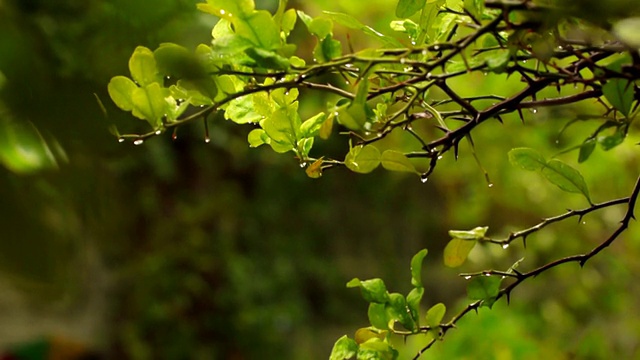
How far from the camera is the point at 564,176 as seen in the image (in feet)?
1.85

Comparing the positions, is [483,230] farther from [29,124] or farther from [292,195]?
[292,195]

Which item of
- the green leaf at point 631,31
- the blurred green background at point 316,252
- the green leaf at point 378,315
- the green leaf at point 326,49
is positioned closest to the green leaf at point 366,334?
the green leaf at point 378,315

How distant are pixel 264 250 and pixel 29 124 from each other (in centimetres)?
261

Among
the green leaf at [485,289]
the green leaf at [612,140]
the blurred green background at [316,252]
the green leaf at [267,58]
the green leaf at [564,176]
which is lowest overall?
the blurred green background at [316,252]

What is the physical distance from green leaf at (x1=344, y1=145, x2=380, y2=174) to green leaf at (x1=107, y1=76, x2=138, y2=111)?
165mm

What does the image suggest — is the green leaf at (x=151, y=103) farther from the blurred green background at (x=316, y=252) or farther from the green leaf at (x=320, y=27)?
the blurred green background at (x=316, y=252)

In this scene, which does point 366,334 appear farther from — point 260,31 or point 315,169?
point 260,31

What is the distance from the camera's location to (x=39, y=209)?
0.78 ft

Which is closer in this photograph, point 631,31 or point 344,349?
point 631,31

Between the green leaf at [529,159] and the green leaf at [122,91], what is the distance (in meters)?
0.27

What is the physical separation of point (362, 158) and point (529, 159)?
0.12 meters

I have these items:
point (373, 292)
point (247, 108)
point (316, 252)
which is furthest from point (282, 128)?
point (316, 252)

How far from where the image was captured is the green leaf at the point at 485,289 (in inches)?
22.4

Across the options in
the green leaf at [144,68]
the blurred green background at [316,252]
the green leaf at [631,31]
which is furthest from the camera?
the blurred green background at [316,252]
